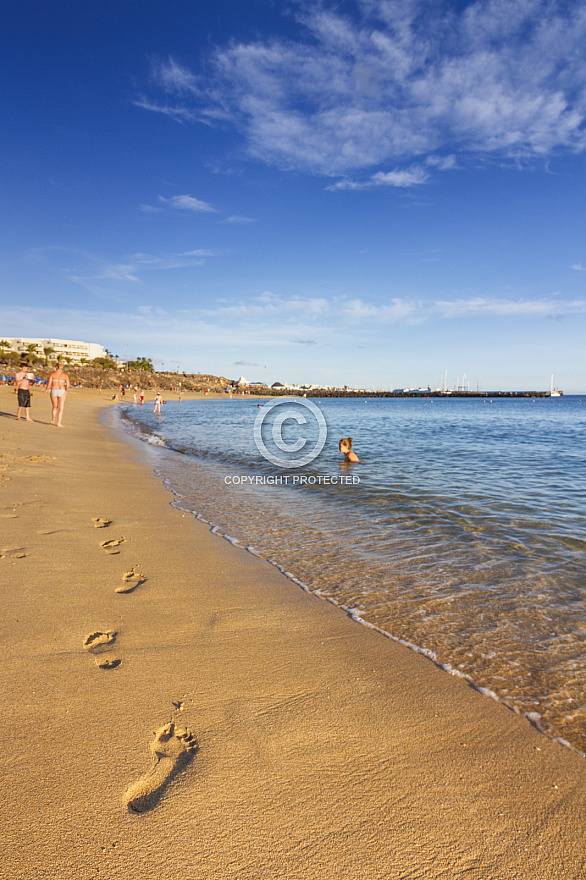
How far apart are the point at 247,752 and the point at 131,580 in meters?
2.64

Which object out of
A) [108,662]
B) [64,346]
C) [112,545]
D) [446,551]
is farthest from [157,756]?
[64,346]

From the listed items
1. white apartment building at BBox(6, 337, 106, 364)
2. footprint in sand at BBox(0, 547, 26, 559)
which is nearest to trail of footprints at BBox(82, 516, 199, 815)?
footprint in sand at BBox(0, 547, 26, 559)

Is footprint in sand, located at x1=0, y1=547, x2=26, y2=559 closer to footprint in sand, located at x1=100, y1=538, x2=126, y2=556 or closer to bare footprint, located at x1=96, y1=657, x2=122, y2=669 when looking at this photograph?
footprint in sand, located at x1=100, y1=538, x2=126, y2=556

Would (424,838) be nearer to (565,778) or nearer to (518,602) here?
(565,778)

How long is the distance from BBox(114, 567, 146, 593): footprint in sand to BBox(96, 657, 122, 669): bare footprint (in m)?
1.18

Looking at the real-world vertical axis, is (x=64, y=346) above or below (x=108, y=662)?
above

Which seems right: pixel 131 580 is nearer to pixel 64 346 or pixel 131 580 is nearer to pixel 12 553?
pixel 12 553

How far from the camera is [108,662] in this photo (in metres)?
2.98

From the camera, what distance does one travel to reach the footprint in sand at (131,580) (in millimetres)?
4207

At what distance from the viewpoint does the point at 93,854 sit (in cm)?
164

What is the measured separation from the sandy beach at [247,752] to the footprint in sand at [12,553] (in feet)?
0.88

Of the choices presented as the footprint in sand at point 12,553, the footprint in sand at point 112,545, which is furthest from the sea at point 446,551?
the footprint in sand at point 12,553

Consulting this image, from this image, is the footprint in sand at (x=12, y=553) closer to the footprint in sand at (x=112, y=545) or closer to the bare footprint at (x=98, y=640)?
the footprint in sand at (x=112, y=545)

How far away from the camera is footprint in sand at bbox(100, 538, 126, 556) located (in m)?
5.23
